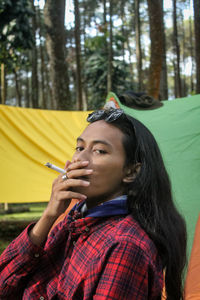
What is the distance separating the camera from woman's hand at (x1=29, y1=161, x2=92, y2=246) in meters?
1.10

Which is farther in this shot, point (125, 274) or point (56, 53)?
point (56, 53)

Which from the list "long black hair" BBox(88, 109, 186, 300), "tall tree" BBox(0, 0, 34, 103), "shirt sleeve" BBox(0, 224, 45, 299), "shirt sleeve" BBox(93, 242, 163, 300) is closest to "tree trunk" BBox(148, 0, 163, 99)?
"tall tree" BBox(0, 0, 34, 103)

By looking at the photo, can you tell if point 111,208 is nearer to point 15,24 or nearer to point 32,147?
point 32,147

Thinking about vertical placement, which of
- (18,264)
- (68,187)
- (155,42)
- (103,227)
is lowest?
(18,264)

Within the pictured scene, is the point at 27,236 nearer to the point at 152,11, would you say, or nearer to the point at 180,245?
the point at 180,245

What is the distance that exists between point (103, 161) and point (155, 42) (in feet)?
19.1

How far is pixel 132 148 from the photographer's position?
1234mm

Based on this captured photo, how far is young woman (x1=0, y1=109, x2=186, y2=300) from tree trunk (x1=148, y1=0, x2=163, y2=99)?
554 centimetres

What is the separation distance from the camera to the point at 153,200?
1.16 m

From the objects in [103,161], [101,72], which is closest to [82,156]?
[103,161]

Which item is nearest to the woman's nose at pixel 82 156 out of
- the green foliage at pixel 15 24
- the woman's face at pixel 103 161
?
the woman's face at pixel 103 161

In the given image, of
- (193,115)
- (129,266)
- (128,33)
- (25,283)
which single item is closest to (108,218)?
(129,266)

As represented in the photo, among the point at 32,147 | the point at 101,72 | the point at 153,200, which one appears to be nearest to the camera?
the point at 153,200

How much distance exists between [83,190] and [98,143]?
0.17 meters
